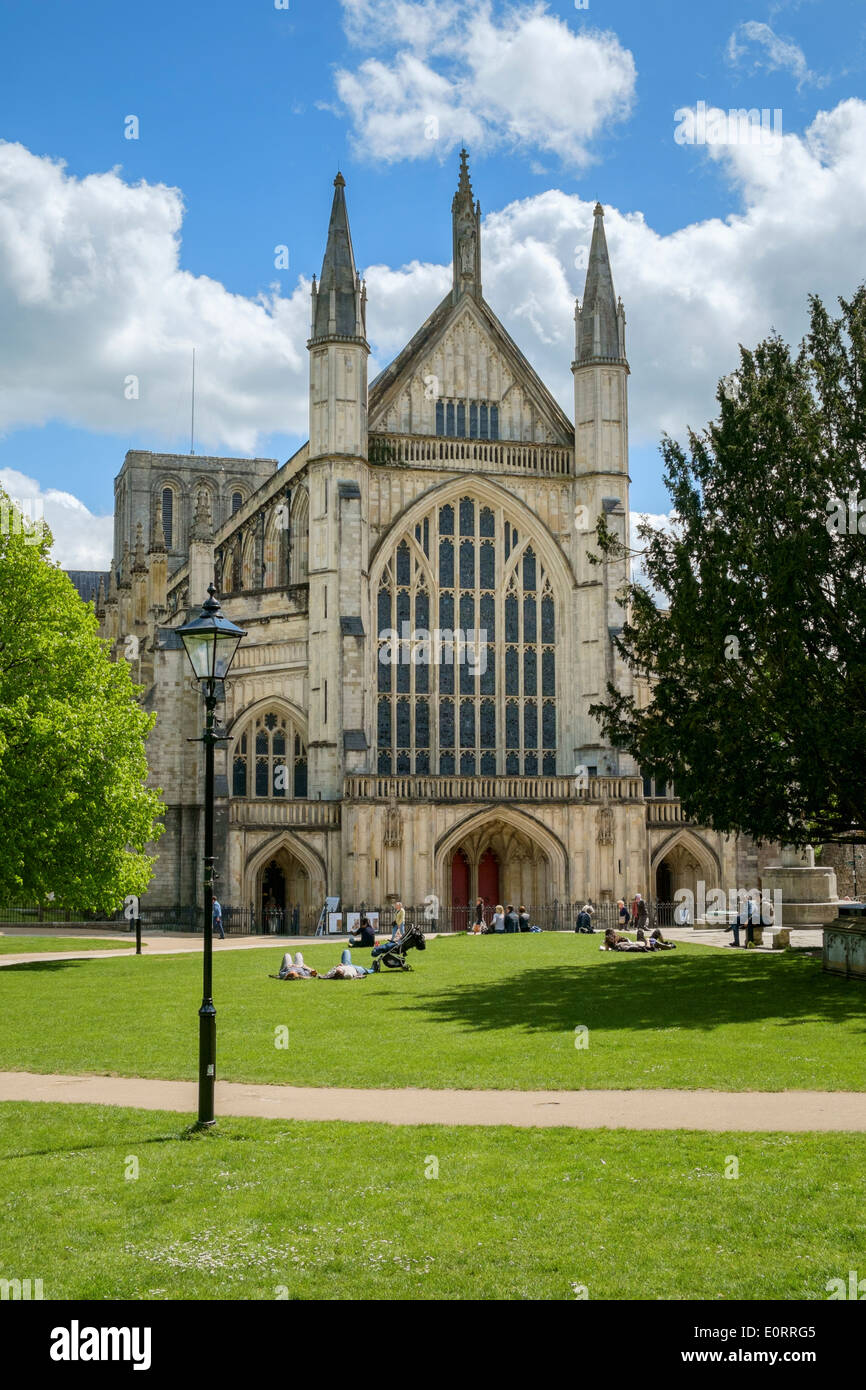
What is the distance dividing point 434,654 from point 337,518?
6.00 metres

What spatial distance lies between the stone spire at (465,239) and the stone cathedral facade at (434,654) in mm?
98

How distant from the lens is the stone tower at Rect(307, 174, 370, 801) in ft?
143

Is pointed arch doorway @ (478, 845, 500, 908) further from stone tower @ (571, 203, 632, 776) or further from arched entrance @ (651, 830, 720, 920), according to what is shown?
arched entrance @ (651, 830, 720, 920)

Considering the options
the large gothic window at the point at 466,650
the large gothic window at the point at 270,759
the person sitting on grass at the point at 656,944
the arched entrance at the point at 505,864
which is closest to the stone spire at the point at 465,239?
the large gothic window at the point at 466,650

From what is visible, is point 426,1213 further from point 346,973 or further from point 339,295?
point 339,295

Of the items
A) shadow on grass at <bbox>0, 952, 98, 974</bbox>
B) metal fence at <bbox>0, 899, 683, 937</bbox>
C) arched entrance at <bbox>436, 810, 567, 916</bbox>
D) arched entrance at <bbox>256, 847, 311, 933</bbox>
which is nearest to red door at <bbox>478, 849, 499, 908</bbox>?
arched entrance at <bbox>436, 810, 567, 916</bbox>

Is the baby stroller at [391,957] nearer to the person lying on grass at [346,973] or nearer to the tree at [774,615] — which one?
the person lying on grass at [346,973]

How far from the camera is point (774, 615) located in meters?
22.8

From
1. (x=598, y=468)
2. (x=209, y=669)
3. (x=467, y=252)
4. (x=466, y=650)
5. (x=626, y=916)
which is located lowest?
(x=626, y=916)

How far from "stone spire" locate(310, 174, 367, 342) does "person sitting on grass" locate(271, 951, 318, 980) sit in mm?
26357

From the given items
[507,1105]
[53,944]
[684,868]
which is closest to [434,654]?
[684,868]

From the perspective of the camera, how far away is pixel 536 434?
4869 centimetres

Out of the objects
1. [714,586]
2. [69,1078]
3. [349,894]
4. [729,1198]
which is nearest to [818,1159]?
[729,1198]
